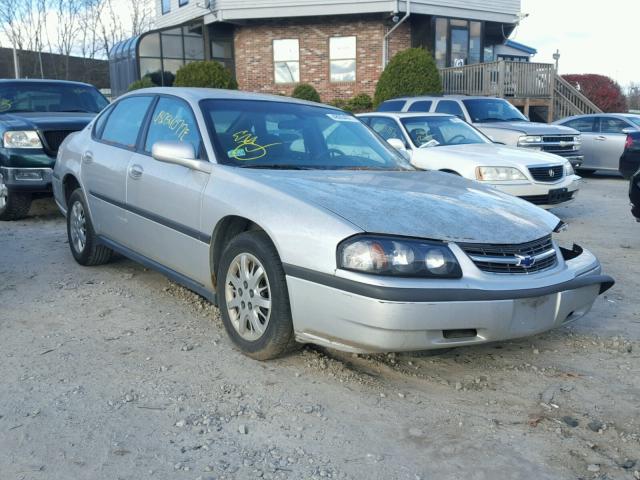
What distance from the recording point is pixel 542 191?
25.8 feet

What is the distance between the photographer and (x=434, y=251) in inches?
127

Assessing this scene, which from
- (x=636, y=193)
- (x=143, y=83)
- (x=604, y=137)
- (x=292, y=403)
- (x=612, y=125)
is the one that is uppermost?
(x=143, y=83)

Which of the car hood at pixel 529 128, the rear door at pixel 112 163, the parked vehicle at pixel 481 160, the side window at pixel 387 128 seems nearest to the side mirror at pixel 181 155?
the rear door at pixel 112 163

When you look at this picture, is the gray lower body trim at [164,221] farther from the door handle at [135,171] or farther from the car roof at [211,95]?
the car roof at [211,95]

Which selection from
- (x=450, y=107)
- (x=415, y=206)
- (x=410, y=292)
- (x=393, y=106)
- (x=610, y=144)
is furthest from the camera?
(x=610, y=144)

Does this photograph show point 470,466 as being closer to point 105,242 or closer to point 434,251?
point 434,251

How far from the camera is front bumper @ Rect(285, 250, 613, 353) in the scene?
311 centimetres

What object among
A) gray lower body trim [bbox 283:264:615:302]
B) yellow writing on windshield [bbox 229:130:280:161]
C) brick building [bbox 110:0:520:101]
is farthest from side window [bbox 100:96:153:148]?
brick building [bbox 110:0:520:101]

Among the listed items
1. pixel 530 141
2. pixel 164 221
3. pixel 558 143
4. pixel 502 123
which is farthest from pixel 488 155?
pixel 164 221

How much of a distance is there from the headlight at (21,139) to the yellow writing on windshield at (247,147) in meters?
4.60

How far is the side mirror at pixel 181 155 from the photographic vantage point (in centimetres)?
408

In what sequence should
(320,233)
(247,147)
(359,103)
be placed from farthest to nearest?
(359,103) < (247,147) < (320,233)

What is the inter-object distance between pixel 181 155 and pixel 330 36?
753 inches

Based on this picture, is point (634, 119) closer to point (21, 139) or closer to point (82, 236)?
point (21, 139)
